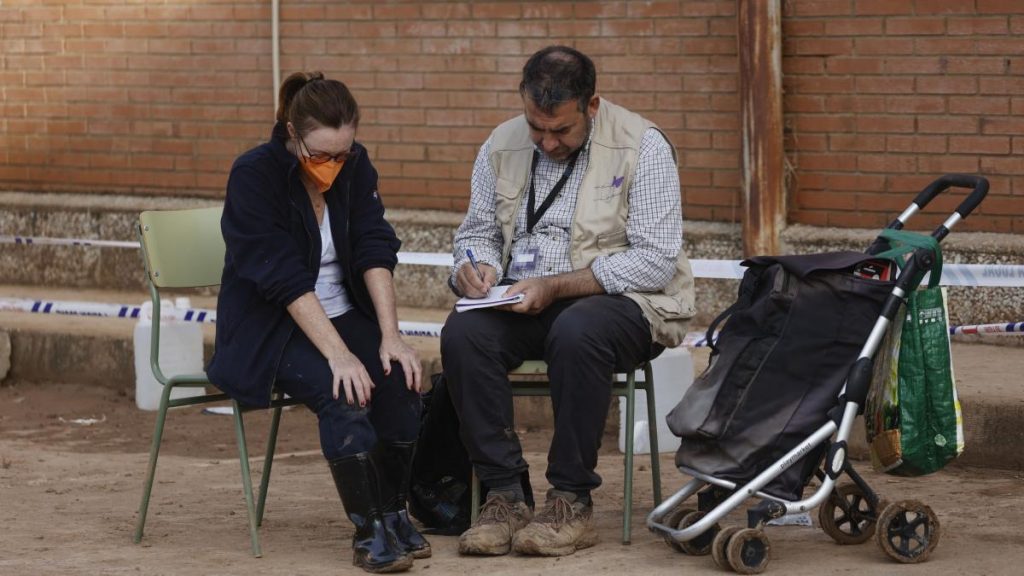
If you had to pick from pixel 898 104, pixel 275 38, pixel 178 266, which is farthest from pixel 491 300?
pixel 275 38

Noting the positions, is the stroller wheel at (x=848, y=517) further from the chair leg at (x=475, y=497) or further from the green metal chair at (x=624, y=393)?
the chair leg at (x=475, y=497)

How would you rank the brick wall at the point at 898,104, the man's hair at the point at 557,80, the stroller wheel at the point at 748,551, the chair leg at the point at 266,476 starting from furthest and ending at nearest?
the brick wall at the point at 898,104 → the chair leg at the point at 266,476 → the man's hair at the point at 557,80 → the stroller wheel at the point at 748,551

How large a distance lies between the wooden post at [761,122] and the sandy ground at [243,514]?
4.01 ft

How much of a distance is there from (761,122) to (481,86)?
162 centimetres

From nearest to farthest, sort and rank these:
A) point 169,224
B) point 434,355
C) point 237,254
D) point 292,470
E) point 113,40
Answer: point 237,254, point 169,224, point 292,470, point 434,355, point 113,40

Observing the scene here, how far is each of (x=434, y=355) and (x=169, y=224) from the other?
2.35 metres

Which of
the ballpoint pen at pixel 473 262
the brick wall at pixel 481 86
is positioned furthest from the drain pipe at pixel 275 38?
the ballpoint pen at pixel 473 262

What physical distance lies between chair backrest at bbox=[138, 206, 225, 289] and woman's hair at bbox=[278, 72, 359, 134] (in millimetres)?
636

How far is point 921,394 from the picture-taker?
4.66 meters

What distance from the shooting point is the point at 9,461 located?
6867 mm

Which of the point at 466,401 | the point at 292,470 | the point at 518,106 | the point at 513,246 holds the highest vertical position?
the point at 518,106

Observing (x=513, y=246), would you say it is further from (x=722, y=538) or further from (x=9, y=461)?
(x=9, y=461)

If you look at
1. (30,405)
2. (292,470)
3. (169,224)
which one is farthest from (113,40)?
(169,224)

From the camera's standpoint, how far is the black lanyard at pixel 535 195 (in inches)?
211
